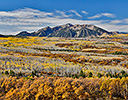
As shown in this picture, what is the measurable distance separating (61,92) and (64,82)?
3.57 feet

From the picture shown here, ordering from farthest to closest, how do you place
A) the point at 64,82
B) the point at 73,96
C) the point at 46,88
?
the point at 64,82, the point at 46,88, the point at 73,96

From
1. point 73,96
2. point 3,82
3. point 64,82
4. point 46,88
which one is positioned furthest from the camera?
point 3,82

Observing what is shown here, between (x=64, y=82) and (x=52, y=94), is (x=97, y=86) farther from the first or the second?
(x=52, y=94)

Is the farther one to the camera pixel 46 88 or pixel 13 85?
pixel 13 85

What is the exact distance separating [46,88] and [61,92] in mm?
1067

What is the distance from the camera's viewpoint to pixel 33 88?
9320 mm

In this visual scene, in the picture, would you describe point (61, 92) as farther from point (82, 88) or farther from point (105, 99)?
point (105, 99)

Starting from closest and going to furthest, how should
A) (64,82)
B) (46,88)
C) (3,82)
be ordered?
(46,88)
(64,82)
(3,82)

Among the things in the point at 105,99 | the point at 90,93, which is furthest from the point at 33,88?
the point at 105,99

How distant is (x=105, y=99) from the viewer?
8438 mm

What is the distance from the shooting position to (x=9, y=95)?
8727 millimetres

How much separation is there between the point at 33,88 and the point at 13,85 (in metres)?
2.02

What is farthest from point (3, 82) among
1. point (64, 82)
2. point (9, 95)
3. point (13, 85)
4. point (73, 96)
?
point (73, 96)

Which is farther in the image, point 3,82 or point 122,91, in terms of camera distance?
point 3,82
